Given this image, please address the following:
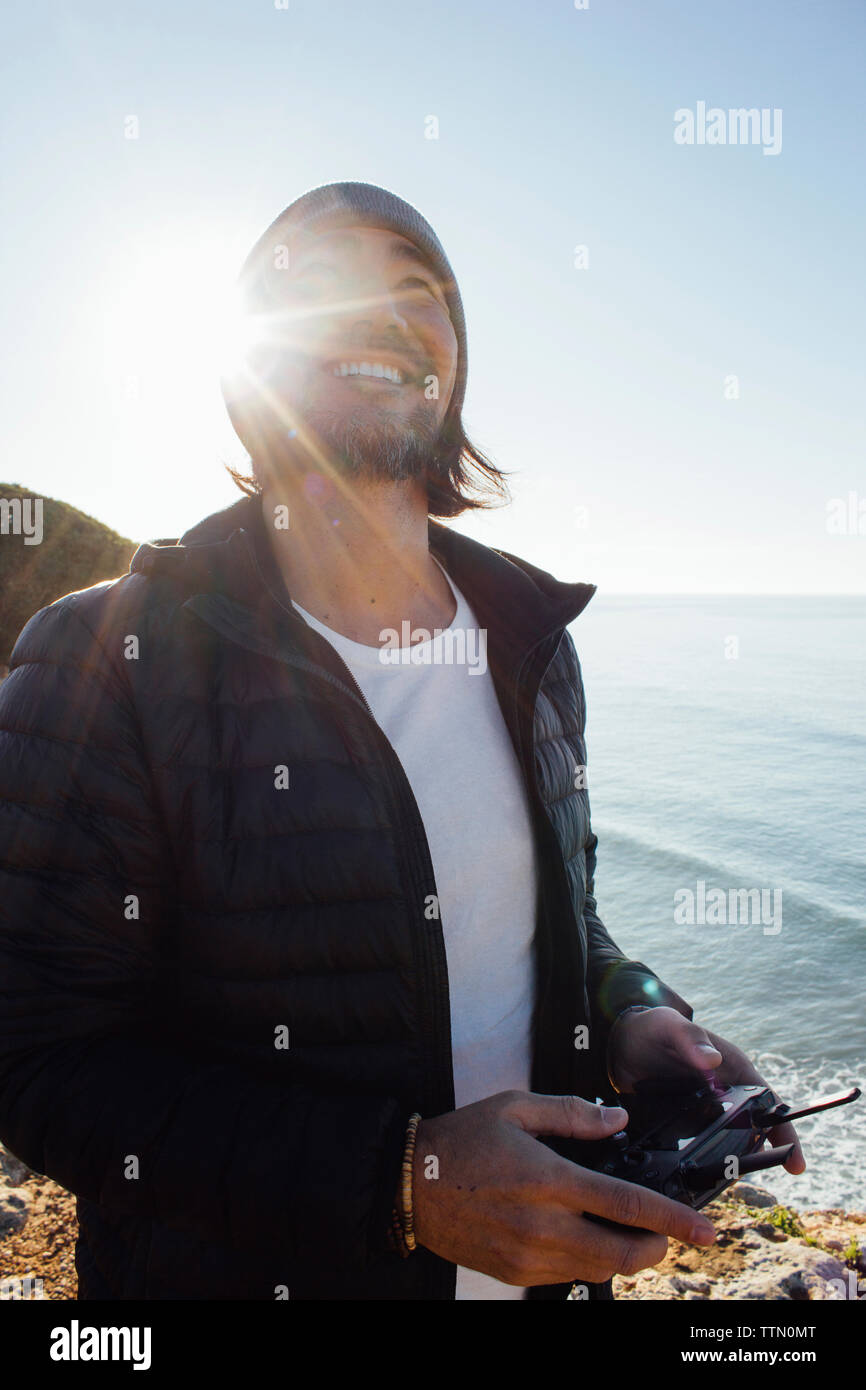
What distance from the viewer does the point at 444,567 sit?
110 inches

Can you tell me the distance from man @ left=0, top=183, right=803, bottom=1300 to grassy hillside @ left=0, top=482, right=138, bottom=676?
1633 cm

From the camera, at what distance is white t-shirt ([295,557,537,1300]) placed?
202cm

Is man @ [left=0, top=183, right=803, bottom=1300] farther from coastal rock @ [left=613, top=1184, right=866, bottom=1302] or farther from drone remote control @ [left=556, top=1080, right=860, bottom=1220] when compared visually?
coastal rock @ [left=613, top=1184, right=866, bottom=1302]

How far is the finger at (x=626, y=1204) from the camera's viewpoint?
1371 millimetres

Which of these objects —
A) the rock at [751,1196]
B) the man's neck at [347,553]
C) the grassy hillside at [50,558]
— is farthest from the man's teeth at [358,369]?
the grassy hillside at [50,558]

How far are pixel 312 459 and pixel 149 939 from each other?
1404mm

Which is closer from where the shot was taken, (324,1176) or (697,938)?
(324,1176)
